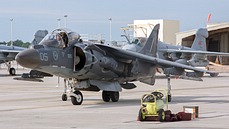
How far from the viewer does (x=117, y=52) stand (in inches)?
864

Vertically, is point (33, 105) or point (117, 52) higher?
point (117, 52)

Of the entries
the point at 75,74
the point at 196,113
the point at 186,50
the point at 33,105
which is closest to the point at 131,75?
the point at 75,74

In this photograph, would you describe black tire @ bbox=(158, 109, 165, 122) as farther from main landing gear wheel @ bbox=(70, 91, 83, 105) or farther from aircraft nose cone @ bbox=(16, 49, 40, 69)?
main landing gear wheel @ bbox=(70, 91, 83, 105)

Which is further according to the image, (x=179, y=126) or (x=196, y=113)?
(x=196, y=113)

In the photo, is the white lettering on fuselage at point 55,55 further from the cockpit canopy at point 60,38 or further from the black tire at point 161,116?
the black tire at point 161,116

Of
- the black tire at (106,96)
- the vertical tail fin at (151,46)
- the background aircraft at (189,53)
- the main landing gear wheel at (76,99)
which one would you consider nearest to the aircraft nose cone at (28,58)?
the main landing gear wheel at (76,99)

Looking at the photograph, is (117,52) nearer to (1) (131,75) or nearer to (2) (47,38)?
(1) (131,75)

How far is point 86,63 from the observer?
20.9 m

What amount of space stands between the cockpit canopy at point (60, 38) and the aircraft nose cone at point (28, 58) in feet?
3.34

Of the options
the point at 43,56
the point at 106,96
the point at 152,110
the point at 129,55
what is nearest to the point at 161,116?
the point at 152,110

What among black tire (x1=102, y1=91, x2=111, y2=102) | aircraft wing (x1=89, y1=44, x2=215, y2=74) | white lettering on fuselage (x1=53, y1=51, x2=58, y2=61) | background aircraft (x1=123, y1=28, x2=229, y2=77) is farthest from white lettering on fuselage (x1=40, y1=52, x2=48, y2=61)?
background aircraft (x1=123, y1=28, x2=229, y2=77)

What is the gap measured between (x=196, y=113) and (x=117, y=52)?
6.55m

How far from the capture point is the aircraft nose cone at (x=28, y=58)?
62.8ft

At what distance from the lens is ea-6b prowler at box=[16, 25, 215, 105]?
19953 millimetres
